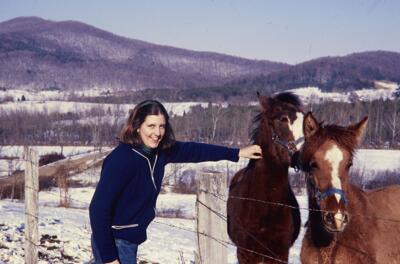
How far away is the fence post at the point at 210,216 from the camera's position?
3.29 metres

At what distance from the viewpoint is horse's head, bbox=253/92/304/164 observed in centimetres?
525

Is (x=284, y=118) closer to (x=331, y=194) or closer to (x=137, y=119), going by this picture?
(x=331, y=194)

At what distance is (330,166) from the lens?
3.64 m

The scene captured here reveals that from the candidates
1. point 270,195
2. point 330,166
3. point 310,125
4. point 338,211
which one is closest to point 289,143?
point 270,195

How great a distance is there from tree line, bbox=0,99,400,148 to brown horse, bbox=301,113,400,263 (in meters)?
54.2

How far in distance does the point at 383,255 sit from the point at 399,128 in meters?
68.6

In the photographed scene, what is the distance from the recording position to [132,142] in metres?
A: 3.40

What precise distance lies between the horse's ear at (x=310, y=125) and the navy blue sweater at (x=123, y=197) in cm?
131

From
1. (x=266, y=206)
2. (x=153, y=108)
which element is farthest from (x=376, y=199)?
(x=153, y=108)

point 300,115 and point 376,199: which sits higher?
point 300,115

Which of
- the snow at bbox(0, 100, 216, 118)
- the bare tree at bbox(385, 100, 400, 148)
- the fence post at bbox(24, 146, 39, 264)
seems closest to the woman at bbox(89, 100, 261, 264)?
the fence post at bbox(24, 146, 39, 264)

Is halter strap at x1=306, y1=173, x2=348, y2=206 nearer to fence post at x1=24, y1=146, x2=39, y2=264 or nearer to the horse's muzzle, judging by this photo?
the horse's muzzle

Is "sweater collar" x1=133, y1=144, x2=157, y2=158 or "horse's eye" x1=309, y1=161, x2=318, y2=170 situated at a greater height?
"sweater collar" x1=133, y1=144, x2=157, y2=158

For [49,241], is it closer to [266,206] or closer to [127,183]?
[266,206]
